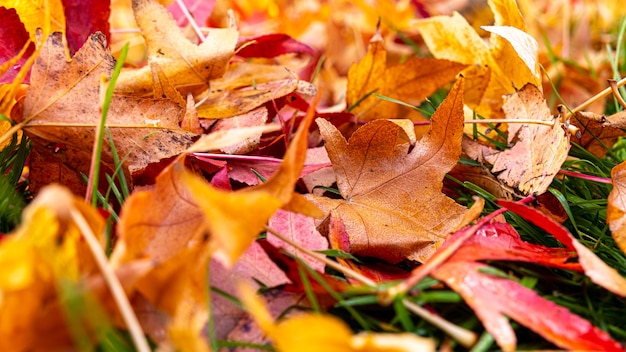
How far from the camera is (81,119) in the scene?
0.59 meters

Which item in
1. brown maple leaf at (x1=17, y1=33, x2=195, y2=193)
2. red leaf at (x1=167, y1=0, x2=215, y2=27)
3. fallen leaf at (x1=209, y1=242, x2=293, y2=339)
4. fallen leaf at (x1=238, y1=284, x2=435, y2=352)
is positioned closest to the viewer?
fallen leaf at (x1=238, y1=284, x2=435, y2=352)

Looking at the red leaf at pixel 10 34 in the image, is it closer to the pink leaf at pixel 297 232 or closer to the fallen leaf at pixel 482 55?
the pink leaf at pixel 297 232

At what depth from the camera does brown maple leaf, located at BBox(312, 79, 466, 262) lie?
1.93ft

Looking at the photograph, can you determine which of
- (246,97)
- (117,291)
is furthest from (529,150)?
(117,291)

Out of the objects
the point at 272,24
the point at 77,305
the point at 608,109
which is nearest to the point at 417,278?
the point at 77,305

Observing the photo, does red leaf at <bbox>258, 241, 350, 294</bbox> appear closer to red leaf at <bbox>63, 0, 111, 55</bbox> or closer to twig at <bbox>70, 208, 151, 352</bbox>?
twig at <bbox>70, 208, 151, 352</bbox>

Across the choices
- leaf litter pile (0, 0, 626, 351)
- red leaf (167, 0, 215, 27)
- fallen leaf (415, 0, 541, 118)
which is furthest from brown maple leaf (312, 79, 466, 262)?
red leaf (167, 0, 215, 27)

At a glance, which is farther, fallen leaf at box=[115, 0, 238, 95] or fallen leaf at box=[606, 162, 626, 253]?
fallen leaf at box=[115, 0, 238, 95]

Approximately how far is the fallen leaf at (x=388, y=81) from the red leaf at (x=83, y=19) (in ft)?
1.22

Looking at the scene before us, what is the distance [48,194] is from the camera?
326mm

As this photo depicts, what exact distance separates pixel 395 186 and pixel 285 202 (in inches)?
8.4

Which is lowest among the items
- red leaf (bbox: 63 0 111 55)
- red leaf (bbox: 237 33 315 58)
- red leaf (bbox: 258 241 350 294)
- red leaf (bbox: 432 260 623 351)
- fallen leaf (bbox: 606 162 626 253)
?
red leaf (bbox: 258 241 350 294)

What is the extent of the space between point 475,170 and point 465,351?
324 mm

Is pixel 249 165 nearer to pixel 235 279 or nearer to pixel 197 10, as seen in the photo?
pixel 235 279
